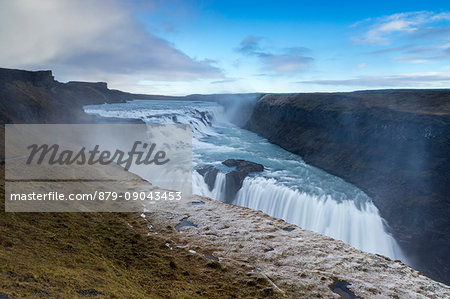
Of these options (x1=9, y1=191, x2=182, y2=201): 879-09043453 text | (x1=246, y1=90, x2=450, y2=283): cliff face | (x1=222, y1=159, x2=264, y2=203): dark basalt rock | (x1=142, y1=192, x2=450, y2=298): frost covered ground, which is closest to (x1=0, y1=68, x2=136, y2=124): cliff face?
(x1=9, y1=191, x2=182, y2=201): 879-09043453 text

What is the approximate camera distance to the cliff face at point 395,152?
28.0 m

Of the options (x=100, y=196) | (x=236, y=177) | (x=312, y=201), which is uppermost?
(x=100, y=196)

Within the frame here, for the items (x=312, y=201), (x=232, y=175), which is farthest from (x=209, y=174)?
(x=312, y=201)

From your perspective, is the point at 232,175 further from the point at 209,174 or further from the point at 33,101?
the point at 33,101

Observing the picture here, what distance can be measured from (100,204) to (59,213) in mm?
3751

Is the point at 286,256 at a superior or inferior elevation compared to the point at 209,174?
inferior

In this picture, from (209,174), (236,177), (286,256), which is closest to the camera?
(286,256)

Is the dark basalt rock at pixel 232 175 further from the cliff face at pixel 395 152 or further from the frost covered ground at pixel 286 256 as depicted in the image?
the cliff face at pixel 395 152

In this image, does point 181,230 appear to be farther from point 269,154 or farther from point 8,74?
point 8,74

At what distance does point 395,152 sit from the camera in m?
40.6

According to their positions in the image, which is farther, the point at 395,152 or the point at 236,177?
the point at 395,152

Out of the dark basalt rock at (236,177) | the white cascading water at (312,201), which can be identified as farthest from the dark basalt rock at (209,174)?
the dark basalt rock at (236,177)

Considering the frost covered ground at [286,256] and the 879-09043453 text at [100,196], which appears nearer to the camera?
the frost covered ground at [286,256]

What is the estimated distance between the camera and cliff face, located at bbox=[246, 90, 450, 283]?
28031mm
